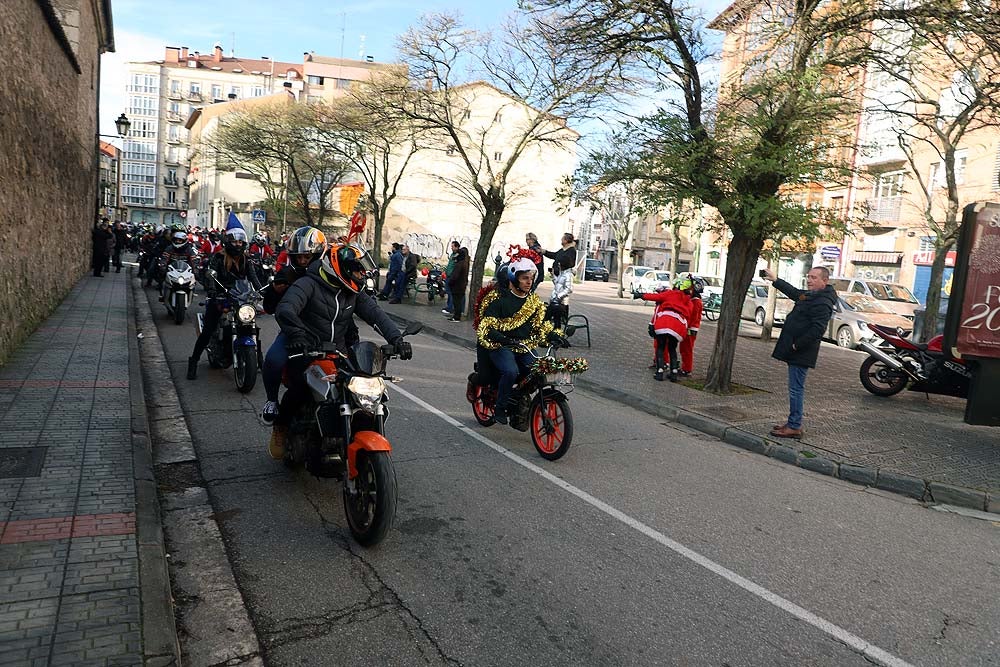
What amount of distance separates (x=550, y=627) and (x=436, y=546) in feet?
3.60

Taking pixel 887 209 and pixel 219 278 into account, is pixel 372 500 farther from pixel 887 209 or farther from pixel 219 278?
pixel 887 209

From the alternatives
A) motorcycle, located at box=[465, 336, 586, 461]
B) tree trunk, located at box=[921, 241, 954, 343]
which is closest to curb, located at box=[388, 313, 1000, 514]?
motorcycle, located at box=[465, 336, 586, 461]

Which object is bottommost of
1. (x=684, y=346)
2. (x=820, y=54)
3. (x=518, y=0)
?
(x=684, y=346)

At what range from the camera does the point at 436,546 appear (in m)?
4.44

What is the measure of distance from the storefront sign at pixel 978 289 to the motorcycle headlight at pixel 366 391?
6340mm

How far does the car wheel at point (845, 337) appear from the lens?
63.3 feet

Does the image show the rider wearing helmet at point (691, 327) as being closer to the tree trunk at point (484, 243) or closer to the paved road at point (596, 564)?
the paved road at point (596, 564)

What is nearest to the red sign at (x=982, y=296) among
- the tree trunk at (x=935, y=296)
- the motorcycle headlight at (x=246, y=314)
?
the motorcycle headlight at (x=246, y=314)

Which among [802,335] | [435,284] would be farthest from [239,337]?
[435,284]

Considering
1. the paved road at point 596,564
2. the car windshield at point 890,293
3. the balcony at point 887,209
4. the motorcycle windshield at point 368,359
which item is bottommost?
the paved road at point 596,564

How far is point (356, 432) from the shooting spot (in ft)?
14.7

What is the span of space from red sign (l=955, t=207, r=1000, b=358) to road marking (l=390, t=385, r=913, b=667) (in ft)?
15.7

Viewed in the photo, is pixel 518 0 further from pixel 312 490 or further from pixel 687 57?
pixel 312 490

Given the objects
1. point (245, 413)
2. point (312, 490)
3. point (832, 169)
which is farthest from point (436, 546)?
point (832, 169)
